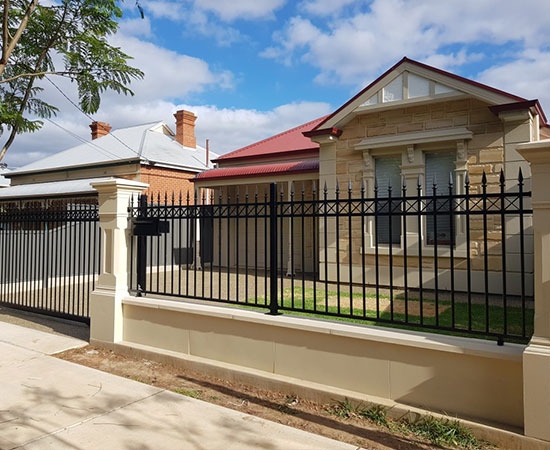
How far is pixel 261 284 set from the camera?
447 inches

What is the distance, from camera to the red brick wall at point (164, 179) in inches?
684

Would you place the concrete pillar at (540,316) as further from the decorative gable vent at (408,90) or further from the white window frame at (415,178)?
the decorative gable vent at (408,90)

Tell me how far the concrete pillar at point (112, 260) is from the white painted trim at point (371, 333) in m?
0.82

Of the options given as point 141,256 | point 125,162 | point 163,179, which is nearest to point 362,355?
point 141,256

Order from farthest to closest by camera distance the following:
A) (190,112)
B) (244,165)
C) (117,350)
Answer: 1. (190,112)
2. (244,165)
3. (117,350)

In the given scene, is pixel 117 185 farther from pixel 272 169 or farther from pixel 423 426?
pixel 272 169

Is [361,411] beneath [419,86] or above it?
beneath

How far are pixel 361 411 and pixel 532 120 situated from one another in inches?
294

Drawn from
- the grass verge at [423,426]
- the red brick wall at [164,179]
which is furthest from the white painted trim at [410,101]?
the red brick wall at [164,179]

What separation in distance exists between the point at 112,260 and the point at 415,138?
6.90 m

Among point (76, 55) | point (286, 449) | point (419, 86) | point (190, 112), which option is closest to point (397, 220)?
point (419, 86)

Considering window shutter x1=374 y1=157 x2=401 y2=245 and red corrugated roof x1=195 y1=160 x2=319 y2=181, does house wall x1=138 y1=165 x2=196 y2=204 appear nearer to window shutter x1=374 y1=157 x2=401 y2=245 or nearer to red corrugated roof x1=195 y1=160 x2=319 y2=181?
red corrugated roof x1=195 y1=160 x2=319 y2=181

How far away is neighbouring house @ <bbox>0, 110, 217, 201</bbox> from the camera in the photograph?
1733 cm

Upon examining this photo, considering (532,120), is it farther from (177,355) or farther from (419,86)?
(177,355)
